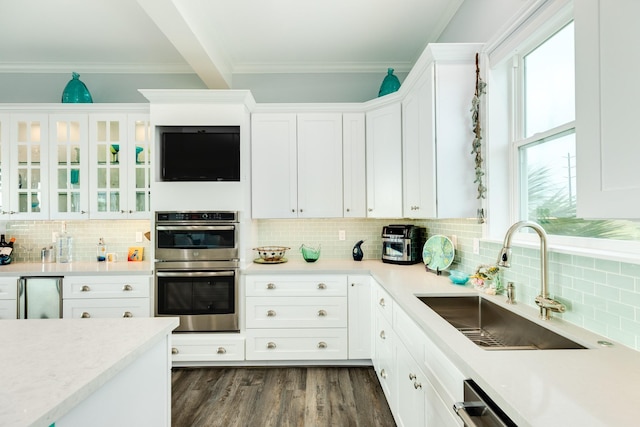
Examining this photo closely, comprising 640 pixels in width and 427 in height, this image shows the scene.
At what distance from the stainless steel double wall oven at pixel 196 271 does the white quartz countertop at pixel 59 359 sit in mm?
1538

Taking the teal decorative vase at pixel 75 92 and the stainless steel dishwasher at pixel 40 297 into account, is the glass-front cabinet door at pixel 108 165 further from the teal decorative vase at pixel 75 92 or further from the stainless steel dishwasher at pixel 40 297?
the stainless steel dishwasher at pixel 40 297

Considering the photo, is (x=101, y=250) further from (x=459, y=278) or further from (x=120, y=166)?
(x=459, y=278)

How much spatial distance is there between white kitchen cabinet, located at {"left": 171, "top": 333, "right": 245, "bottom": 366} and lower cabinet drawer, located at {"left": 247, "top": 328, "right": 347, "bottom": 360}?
0.11 meters

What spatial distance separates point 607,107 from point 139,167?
10.9ft

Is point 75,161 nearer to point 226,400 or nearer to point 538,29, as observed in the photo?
point 226,400

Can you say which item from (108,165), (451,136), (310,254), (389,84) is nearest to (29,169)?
(108,165)

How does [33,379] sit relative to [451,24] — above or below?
below

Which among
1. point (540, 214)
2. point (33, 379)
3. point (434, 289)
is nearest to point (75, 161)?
point (33, 379)

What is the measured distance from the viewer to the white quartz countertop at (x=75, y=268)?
290 cm

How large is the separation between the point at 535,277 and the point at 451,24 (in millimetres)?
2013

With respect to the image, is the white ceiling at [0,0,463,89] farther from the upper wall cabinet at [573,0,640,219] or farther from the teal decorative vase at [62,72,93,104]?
the upper wall cabinet at [573,0,640,219]

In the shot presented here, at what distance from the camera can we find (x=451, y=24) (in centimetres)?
265

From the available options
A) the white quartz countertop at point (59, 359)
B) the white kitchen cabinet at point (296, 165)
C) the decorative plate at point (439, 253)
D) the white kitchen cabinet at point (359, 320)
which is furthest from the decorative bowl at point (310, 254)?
the white quartz countertop at point (59, 359)

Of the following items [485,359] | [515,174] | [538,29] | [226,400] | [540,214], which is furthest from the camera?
[226,400]
